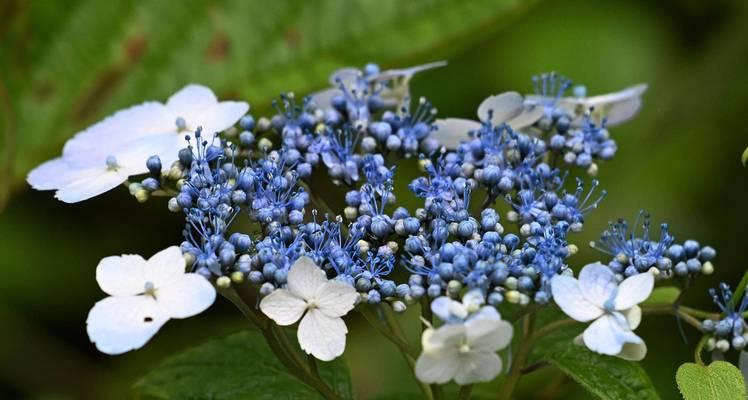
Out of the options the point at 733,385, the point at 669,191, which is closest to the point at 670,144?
the point at 669,191

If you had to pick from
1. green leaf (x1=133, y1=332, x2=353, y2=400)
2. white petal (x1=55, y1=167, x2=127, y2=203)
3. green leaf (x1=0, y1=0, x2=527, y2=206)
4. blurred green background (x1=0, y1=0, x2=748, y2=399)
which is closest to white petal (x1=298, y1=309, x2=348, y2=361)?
green leaf (x1=133, y1=332, x2=353, y2=400)

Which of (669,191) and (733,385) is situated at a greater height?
(733,385)

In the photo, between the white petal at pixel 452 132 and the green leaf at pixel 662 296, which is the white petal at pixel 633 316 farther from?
the white petal at pixel 452 132

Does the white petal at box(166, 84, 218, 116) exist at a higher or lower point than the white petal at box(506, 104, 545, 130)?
higher

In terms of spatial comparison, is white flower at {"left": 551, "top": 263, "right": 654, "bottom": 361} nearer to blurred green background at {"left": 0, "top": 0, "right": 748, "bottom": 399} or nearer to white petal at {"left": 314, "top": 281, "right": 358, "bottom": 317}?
white petal at {"left": 314, "top": 281, "right": 358, "bottom": 317}

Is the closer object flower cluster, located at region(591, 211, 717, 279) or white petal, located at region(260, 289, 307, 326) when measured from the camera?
white petal, located at region(260, 289, 307, 326)

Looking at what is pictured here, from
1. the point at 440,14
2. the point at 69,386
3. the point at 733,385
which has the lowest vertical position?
the point at 69,386

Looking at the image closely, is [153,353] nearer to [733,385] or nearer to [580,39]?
[580,39]
